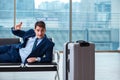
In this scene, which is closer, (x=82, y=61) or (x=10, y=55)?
(x=82, y=61)

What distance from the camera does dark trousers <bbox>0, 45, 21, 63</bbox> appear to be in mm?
3703

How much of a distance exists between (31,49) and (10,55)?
29 centimetres

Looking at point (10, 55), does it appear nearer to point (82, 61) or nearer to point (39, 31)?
point (39, 31)

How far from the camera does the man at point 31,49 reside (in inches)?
142

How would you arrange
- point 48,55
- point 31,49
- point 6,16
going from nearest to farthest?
point 48,55
point 31,49
point 6,16

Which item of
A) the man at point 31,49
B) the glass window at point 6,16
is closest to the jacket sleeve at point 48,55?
the man at point 31,49

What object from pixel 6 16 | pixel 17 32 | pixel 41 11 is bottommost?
pixel 17 32

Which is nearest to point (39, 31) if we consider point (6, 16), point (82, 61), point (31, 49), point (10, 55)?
point (31, 49)

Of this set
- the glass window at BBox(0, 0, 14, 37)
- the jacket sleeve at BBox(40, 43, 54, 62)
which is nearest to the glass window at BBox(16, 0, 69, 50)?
the glass window at BBox(0, 0, 14, 37)

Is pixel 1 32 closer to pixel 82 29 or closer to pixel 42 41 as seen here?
pixel 82 29

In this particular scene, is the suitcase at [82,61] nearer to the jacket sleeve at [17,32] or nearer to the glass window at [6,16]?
the jacket sleeve at [17,32]

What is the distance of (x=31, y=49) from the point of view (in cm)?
371

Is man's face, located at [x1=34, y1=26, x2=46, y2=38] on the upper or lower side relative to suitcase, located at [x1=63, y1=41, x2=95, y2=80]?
upper

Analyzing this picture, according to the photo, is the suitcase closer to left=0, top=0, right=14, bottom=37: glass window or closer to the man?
the man
